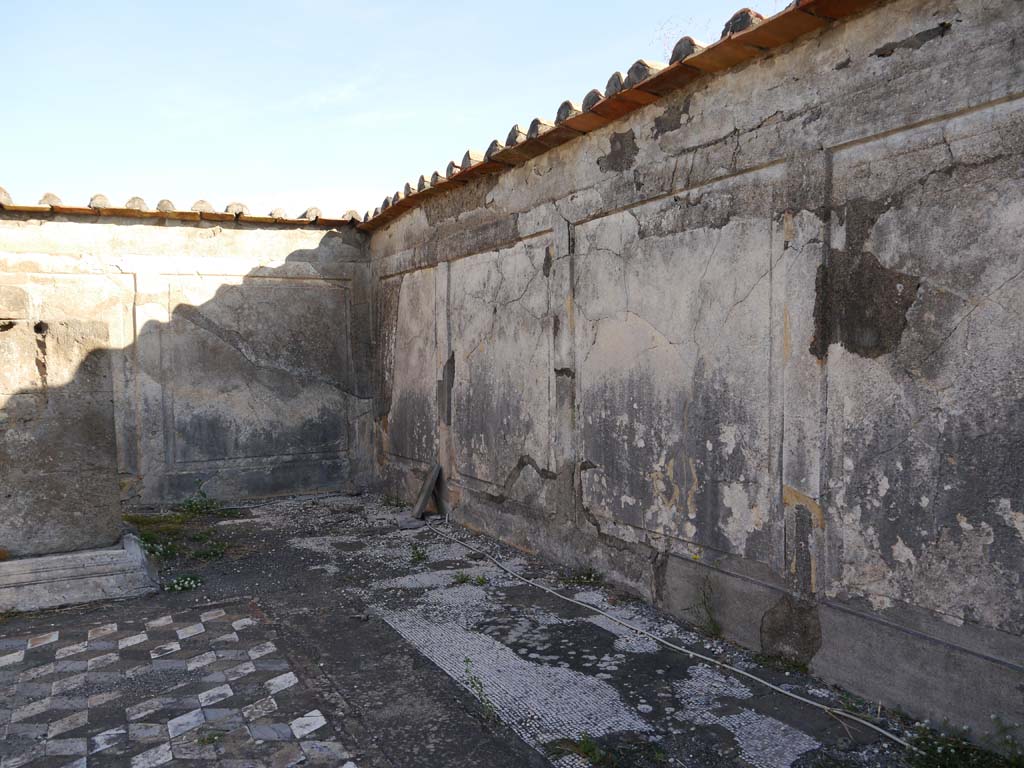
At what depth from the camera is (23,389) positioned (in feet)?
14.7

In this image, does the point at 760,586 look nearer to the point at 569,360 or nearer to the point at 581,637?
the point at 581,637

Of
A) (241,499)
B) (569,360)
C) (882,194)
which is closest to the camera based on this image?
(882,194)

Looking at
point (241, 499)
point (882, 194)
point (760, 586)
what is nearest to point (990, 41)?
point (882, 194)

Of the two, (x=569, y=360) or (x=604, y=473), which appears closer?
(x=604, y=473)

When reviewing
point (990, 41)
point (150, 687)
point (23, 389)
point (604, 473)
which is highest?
point (990, 41)

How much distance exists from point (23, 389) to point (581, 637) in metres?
3.46

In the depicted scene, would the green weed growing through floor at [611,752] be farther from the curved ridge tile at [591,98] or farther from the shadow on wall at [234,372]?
the shadow on wall at [234,372]

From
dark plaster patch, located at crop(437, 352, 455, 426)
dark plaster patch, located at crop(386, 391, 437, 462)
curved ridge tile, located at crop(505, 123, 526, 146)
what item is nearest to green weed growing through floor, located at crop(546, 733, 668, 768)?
curved ridge tile, located at crop(505, 123, 526, 146)

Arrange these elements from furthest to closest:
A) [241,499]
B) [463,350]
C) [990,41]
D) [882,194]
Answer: [241,499], [463,350], [882,194], [990,41]

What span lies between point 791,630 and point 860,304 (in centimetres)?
140

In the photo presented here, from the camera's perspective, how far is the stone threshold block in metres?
4.28

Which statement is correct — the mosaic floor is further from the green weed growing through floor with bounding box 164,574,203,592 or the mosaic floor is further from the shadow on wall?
the shadow on wall

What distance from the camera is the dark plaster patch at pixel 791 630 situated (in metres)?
3.20

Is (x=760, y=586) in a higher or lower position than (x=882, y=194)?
lower
